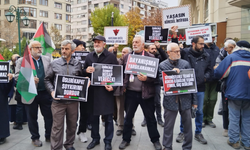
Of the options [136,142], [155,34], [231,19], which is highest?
[231,19]

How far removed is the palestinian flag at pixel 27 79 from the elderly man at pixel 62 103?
0.95ft

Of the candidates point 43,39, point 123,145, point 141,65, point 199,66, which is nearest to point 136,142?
point 123,145

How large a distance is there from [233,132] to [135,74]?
2.48 metres

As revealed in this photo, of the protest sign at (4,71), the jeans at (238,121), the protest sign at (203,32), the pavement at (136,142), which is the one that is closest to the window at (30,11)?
the pavement at (136,142)

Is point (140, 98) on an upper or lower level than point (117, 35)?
lower

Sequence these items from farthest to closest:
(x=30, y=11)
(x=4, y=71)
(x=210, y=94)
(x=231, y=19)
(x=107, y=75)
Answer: (x=30, y=11), (x=231, y=19), (x=210, y=94), (x=4, y=71), (x=107, y=75)

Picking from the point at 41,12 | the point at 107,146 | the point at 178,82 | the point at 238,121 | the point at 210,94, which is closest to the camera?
the point at 178,82

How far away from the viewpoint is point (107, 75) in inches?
170

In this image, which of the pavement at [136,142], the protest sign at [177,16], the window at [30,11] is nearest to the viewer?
the pavement at [136,142]

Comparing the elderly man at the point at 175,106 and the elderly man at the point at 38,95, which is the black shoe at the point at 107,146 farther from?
the elderly man at the point at 38,95

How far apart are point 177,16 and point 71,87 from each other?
13.1ft

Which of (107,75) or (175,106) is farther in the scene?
(107,75)

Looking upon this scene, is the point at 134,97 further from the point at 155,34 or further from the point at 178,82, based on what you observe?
the point at 155,34

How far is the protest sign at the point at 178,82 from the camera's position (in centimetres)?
A: 394
